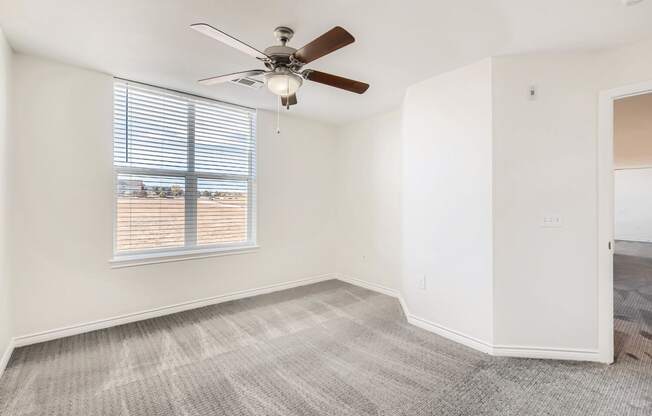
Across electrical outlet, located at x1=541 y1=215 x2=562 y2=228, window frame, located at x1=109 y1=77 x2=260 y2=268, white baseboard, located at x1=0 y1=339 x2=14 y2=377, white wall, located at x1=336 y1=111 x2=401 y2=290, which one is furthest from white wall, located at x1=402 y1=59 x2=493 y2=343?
white baseboard, located at x1=0 y1=339 x2=14 y2=377

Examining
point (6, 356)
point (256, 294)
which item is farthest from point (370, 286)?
point (6, 356)

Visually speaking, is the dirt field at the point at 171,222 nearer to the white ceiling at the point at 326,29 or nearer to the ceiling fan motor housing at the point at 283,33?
the white ceiling at the point at 326,29

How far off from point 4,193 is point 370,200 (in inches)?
147

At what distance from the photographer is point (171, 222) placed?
335 centimetres

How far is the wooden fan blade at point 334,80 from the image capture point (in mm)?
2059

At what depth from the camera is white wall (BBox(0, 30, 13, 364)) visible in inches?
85.9

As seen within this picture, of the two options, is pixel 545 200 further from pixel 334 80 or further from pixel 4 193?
pixel 4 193

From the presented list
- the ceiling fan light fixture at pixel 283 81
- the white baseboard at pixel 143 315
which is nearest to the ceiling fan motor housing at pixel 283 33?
the ceiling fan light fixture at pixel 283 81

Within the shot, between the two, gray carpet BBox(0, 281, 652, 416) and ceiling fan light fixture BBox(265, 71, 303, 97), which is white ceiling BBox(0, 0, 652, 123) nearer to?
ceiling fan light fixture BBox(265, 71, 303, 97)

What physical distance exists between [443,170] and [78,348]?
3.65m

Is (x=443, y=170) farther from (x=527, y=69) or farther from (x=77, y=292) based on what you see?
(x=77, y=292)

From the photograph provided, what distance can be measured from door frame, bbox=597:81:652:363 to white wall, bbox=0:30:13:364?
452 centimetres

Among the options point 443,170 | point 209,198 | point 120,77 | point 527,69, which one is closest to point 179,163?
point 209,198

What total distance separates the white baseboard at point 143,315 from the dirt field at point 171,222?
0.69 metres
